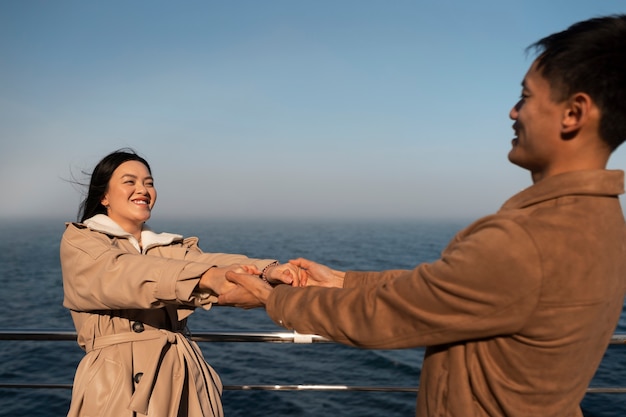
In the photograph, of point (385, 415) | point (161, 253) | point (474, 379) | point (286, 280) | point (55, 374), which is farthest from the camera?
point (55, 374)

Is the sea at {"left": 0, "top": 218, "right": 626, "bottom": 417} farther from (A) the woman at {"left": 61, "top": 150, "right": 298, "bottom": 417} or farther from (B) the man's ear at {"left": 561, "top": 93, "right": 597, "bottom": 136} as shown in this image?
(B) the man's ear at {"left": 561, "top": 93, "right": 597, "bottom": 136}

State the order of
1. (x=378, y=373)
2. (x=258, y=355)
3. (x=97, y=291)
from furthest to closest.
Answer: (x=258, y=355) → (x=378, y=373) → (x=97, y=291)

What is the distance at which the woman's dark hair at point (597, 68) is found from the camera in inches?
47.2

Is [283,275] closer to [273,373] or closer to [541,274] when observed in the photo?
[541,274]

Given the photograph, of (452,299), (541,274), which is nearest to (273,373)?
(452,299)

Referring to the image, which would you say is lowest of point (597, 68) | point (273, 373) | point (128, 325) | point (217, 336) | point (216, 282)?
point (273, 373)

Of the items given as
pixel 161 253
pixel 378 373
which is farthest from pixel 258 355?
pixel 161 253

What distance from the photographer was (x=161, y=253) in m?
2.51

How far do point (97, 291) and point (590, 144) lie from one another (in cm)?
194

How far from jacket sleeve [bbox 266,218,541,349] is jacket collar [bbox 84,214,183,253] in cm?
133

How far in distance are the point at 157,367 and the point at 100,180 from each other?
1.08 meters

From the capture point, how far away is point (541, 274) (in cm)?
116

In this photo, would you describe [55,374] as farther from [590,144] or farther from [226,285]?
[590,144]

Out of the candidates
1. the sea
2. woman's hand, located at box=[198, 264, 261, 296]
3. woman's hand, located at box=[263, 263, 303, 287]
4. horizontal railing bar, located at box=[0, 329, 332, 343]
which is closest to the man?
woman's hand, located at box=[198, 264, 261, 296]
